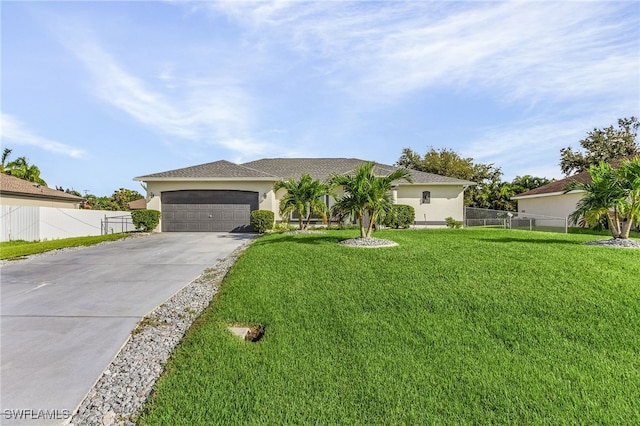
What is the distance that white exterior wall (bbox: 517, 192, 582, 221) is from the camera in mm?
18672

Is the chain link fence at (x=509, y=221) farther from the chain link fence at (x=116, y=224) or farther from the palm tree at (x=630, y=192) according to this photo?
the chain link fence at (x=116, y=224)

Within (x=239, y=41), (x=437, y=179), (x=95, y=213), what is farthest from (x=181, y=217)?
(x=437, y=179)

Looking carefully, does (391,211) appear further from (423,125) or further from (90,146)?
(90,146)

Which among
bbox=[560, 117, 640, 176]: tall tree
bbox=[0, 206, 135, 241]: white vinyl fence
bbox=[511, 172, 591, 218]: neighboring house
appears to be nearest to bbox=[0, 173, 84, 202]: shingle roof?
bbox=[0, 206, 135, 241]: white vinyl fence

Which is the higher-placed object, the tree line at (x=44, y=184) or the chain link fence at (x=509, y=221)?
the tree line at (x=44, y=184)

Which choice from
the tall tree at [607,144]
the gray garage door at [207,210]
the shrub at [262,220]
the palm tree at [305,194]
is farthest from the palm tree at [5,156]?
the tall tree at [607,144]

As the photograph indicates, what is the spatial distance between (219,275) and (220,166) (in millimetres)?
13349

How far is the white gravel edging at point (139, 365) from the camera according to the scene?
113 inches

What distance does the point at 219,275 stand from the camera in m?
7.56

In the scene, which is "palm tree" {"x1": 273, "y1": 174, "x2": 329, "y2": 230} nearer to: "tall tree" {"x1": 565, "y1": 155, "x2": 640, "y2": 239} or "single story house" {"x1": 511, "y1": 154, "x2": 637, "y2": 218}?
"tall tree" {"x1": 565, "y1": 155, "x2": 640, "y2": 239}

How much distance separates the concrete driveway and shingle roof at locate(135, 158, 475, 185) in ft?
27.7

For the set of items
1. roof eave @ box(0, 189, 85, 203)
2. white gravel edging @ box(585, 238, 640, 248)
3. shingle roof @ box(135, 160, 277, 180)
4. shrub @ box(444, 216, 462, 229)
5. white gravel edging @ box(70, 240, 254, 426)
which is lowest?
white gravel edging @ box(70, 240, 254, 426)

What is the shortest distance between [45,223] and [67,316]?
587 inches

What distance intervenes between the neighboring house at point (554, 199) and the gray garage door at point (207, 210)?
17.7m
